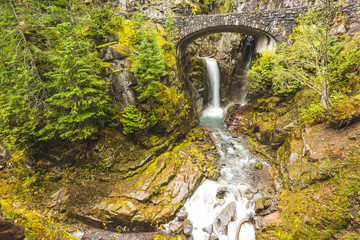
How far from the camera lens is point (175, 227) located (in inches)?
278

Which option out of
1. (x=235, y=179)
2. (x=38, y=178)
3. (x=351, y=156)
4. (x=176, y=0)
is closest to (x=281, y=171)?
(x=235, y=179)

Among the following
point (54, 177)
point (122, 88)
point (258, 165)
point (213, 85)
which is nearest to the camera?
point (54, 177)

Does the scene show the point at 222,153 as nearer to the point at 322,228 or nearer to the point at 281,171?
the point at 281,171

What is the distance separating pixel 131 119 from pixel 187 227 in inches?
249

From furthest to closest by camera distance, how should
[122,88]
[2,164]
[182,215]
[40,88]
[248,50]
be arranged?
[248,50]
[2,164]
[122,88]
[40,88]
[182,215]

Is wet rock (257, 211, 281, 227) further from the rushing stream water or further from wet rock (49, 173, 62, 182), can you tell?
wet rock (49, 173, 62, 182)

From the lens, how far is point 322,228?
196 inches

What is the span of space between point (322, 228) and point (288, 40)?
13002 millimetres

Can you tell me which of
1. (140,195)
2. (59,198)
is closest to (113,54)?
(140,195)

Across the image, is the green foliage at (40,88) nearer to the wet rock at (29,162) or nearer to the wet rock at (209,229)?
the wet rock at (29,162)

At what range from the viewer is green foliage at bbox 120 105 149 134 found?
28.6 feet

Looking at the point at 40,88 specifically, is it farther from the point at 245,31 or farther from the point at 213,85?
the point at 213,85

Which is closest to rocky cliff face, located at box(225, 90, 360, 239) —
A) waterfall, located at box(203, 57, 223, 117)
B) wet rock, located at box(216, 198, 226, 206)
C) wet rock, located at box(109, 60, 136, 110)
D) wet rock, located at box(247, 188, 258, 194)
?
wet rock, located at box(247, 188, 258, 194)

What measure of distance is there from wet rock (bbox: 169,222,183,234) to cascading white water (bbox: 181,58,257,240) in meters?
0.66
